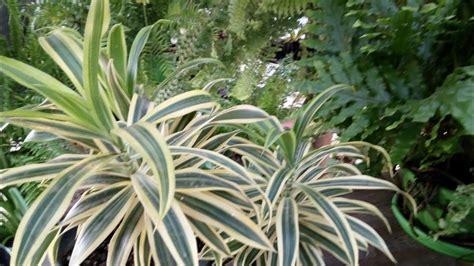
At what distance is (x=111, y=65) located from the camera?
2.25ft

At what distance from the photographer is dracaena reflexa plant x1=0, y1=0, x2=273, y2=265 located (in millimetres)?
515

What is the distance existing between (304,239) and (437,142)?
0.86 feet

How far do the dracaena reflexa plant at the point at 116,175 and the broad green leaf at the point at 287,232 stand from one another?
5cm

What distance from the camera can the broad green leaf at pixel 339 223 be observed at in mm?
643

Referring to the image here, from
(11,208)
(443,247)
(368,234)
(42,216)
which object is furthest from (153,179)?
(11,208)

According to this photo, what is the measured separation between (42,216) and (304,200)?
1.40 ft

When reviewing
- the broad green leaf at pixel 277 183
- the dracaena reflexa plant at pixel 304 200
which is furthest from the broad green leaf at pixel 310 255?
the broad green leaf at pixel 277 183

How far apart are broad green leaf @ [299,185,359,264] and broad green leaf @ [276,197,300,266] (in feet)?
0.12

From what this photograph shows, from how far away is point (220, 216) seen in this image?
24.2 inches

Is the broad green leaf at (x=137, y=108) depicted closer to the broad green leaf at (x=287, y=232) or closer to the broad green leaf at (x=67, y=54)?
the broad green leaf at (x=67, y=54)

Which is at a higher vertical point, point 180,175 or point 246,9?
point 246,9

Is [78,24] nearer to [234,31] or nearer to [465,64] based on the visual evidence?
[234,31]

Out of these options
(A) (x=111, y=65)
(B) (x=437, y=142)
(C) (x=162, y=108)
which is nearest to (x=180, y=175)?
Result: (C) (x=162, y=108)

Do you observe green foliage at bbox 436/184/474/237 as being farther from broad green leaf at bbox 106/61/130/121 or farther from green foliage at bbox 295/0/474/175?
broad green leaf at bbox 106/61/130/121
